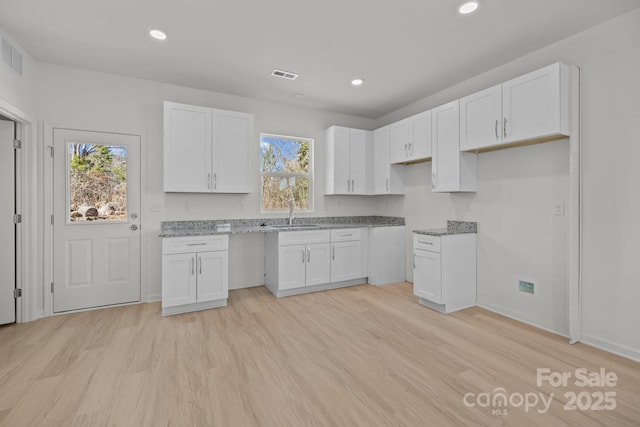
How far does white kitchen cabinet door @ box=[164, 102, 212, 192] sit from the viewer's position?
3535mm

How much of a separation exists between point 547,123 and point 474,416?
2437 mm

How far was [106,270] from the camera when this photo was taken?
3480mm

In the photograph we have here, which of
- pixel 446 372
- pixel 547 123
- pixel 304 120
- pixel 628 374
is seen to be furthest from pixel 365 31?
pixel 628 374

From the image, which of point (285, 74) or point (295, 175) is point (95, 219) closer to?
point (295, 175)

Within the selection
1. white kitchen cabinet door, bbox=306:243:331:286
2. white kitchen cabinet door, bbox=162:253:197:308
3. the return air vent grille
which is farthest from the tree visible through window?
the return air vent grille

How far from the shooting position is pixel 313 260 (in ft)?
13.4

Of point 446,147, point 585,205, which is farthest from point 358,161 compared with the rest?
point 585,205

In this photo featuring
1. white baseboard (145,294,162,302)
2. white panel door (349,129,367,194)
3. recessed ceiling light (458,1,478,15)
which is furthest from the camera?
white panel door (349,129,367,194)

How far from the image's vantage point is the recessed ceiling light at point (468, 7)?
2256mm

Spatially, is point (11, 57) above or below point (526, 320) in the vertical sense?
above

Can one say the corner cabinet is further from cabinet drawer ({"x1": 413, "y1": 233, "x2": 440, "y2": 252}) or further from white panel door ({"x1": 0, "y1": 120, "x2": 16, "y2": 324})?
cabinet drawer ({"x1": 413, "y1": 233, "x2": 440, "y2": 252})

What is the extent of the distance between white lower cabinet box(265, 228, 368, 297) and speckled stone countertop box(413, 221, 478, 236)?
109 centimetres

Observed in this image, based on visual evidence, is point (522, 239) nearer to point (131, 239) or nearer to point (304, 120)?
point (304, 120)

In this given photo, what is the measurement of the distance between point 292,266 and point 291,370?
5.94 ft
